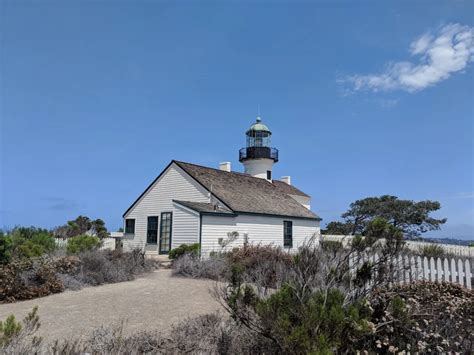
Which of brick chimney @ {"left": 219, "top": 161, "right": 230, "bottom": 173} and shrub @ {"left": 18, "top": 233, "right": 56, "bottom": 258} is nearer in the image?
shrub @ {"left": 18, "top": 233, "right": 56, "bottom": 258}

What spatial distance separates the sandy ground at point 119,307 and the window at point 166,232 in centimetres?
834

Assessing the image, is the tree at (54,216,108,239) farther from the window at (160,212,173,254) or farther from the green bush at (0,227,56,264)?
the green bush at (0,227,56,264)

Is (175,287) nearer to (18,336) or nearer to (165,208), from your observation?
(18,336)

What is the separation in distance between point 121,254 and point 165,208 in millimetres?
7066

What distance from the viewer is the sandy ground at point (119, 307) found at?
222 inches

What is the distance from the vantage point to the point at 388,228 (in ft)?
13.7

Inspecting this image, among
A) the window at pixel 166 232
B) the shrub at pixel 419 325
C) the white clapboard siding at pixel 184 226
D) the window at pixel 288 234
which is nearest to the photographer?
the shrub at pixel 419 325

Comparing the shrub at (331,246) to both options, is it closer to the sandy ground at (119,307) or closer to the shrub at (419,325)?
the shrub at (419,325)

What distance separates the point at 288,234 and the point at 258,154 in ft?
30.5

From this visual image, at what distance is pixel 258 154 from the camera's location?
97.1 feet

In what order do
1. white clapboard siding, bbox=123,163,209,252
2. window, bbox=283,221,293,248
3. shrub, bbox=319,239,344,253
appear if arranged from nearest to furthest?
shrub, bbox=319,239,344,253, white clapboard siding, bbox=123,163,209,252, window, bbox=283,221,293,248

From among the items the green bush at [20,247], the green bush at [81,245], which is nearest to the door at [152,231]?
the green bush at [81,245]

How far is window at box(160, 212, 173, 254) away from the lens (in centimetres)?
1819

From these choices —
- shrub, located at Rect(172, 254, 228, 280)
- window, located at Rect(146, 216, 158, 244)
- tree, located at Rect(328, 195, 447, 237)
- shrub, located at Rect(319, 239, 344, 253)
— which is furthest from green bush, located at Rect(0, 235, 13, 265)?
tree, located at Rect(328, 195, 447, 237)
